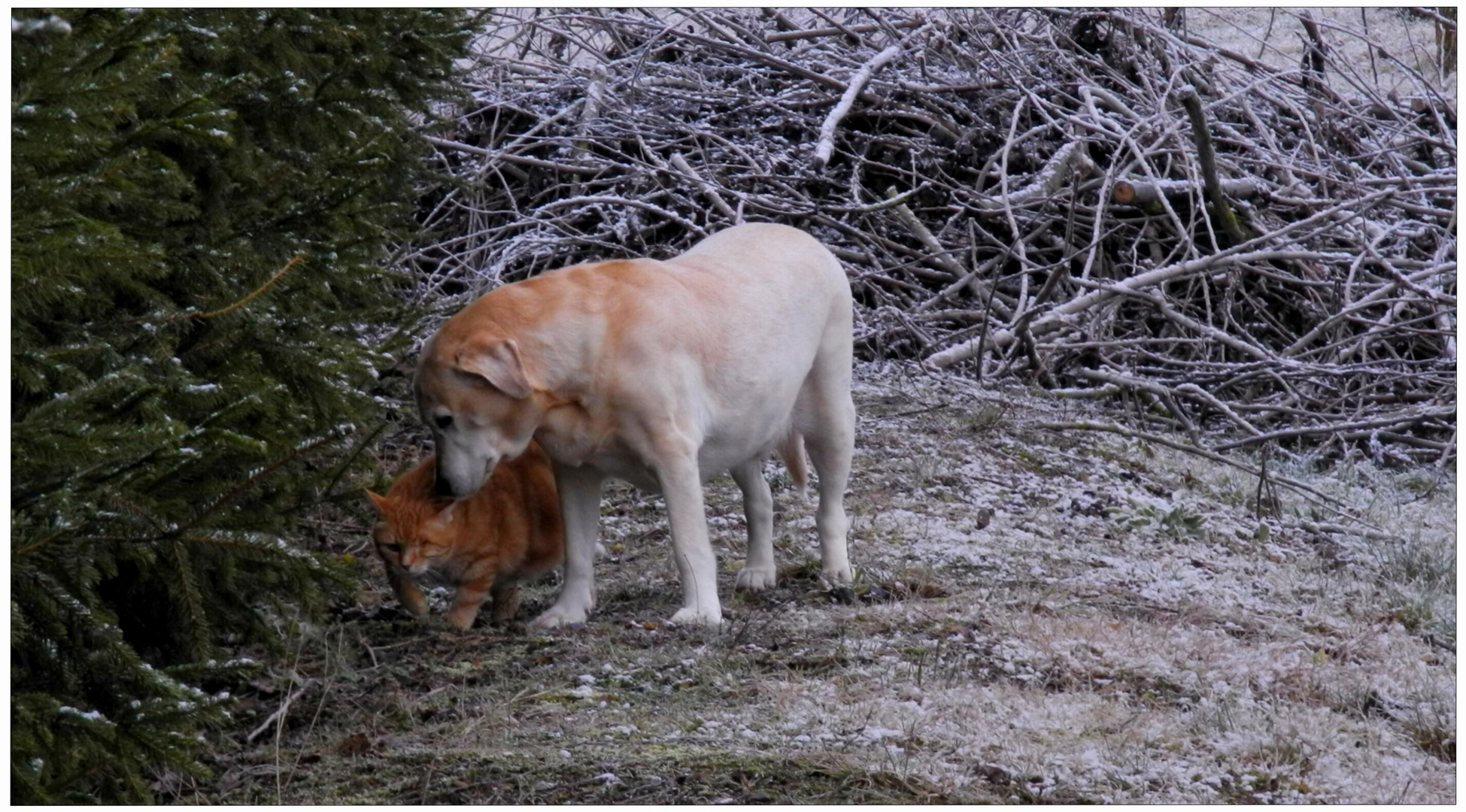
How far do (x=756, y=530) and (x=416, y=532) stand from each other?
1341 millimetres

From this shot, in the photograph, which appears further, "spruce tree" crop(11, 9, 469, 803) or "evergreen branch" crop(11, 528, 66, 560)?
"spruce tree" crop(11, 9, 469, 803)

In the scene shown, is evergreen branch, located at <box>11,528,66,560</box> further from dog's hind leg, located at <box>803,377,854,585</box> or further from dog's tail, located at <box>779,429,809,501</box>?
dog's tail, located at <box>779,429,809,501</box>

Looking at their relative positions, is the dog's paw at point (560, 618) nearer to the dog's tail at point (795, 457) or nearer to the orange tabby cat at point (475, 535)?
the orange tabby cat at point (475, 535)

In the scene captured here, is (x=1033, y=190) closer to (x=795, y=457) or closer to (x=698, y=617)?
(x=795, y=457)

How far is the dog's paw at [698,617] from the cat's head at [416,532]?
904mm

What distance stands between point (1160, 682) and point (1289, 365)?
17.7 feet

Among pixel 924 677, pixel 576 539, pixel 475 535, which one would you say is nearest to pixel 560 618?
pixel 576 539

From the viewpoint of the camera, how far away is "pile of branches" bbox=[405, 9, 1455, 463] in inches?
400

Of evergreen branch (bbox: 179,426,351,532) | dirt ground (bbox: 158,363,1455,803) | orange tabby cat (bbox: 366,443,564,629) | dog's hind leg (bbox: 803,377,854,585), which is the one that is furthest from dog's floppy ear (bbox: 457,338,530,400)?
dog's hind leg (bbox: 803,377,854,585)

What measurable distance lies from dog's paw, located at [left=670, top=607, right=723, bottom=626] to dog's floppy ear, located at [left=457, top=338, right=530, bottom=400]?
3.18ft

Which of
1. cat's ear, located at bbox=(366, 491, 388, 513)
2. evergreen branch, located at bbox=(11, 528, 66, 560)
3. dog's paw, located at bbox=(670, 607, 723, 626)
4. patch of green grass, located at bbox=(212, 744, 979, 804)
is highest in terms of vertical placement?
evergreen branch, located at bbox=(11, 528, 66, 560)

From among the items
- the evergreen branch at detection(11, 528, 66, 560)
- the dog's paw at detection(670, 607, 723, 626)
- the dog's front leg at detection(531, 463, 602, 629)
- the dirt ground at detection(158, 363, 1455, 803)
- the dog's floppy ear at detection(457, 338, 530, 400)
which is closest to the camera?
the evergreen branch at detection(11, 528, 66, 560)

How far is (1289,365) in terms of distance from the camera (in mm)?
9648

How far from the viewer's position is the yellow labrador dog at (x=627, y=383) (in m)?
5.08
